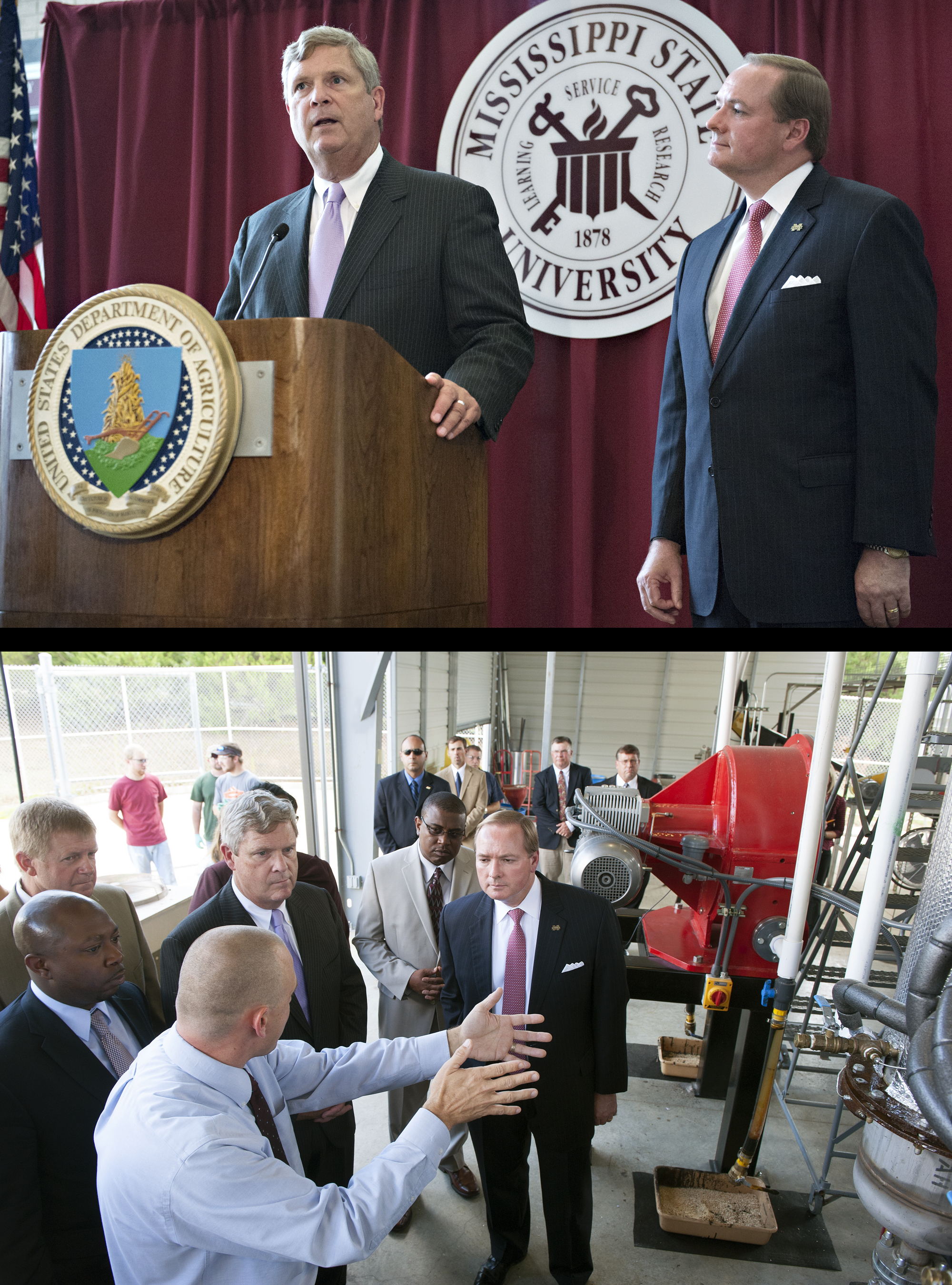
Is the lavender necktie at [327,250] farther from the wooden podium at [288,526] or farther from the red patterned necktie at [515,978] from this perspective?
the red patterned necktie at [515,978]

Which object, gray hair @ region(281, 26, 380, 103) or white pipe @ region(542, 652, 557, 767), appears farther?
gray hair @ region(281, 26, 380, 103)

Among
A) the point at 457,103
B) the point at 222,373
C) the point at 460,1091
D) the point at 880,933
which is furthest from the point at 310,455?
the point at 457,103

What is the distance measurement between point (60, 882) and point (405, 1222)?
1.84 ft

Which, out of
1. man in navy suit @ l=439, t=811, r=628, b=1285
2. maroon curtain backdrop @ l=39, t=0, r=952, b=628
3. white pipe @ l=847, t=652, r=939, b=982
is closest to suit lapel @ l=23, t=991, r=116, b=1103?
man in navy suit @ l=439, t=811, r=628, b=1285

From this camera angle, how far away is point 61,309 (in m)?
3.10

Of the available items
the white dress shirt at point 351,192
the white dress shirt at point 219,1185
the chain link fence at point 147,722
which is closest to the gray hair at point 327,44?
the white dress shirt at point 351,192

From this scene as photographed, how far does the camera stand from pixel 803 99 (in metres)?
1.57

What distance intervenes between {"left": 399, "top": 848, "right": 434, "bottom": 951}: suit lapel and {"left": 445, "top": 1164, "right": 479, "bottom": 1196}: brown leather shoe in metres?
0.24

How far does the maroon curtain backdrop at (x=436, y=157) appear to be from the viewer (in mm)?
2535

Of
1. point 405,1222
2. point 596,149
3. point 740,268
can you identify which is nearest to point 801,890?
point 405,1222

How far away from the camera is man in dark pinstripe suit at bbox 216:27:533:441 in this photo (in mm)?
1279

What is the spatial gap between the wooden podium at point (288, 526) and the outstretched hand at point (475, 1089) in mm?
500

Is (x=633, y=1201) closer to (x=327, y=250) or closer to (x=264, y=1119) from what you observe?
(x=264, y=1119)

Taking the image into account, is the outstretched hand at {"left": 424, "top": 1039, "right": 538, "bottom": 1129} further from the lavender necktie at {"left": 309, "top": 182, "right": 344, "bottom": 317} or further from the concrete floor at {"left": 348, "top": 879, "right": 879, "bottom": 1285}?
the lavender necktie at {"left": 309, "top": 182, "right": 344, "bottom": 317}
